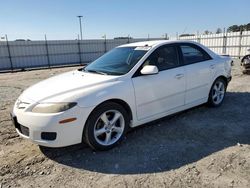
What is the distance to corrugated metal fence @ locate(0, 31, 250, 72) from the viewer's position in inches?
769

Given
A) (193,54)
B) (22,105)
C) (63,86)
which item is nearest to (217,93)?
(193,54)

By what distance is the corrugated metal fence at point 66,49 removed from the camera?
1953 cm

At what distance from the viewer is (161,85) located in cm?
436

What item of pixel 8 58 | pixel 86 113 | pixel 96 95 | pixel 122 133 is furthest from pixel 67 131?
pixel 8 58

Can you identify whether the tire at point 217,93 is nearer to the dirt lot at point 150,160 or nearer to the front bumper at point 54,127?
the dirt lot at point 150,160

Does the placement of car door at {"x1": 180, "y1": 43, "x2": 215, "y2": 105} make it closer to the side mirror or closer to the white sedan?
the white sedan

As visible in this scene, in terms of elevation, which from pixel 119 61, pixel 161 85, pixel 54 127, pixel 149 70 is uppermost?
pixel 119 61

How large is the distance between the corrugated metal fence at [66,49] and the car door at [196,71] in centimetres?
1506

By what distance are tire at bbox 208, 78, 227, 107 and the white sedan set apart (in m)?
0.11

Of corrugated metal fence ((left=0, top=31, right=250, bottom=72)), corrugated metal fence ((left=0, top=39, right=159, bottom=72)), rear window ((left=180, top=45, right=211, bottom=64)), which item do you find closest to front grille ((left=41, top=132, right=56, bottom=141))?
rear window ((left=180, top=45, right=211, bottom=64))

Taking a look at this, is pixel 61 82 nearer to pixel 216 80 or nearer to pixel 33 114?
pixel 33 114

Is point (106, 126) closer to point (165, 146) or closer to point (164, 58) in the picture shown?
point (165, 146)

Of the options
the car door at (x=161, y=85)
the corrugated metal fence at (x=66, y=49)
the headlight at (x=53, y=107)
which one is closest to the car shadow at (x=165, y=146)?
the car door at (x=161, y=85)

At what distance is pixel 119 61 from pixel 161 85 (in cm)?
86
